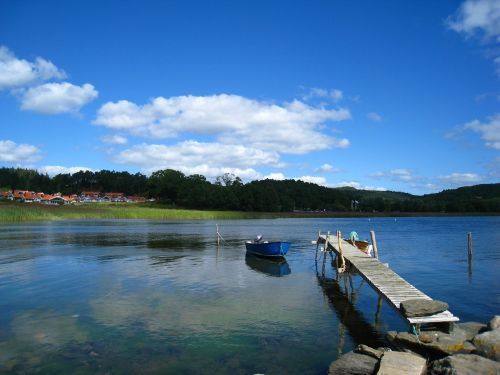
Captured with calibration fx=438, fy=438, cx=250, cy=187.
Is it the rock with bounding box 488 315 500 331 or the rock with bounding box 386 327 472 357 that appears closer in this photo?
the rock with bounding box 386 327 472 357

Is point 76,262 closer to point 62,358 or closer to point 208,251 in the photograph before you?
point 208,251

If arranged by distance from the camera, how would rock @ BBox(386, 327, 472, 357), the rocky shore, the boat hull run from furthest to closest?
1. the boat hull
2. rock @ BBox(386, 327, 472, 357)
3. the rocky shore

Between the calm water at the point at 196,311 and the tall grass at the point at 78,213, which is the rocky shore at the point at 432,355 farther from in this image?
the tall grass at the point at 78,213

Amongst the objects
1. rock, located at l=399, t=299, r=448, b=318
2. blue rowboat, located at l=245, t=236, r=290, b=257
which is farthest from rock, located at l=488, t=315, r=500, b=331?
blue rowboat, located at l=245, t=236, r=290, b=257

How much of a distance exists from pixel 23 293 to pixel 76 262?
10.5 metres

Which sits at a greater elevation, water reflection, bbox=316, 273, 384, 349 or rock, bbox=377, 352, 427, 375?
rock, bbox=377, 352, 427, 375

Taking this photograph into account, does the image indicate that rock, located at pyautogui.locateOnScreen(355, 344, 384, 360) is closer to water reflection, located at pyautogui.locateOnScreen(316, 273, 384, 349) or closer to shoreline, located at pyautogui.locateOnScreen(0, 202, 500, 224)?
water reflection, located at pyautogui.locateOnScreen(316, 273, 384, 349)

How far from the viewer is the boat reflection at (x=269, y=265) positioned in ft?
89.2

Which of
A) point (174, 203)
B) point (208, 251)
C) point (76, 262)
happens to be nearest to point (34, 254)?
point (76, 262)

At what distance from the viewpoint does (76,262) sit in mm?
30328

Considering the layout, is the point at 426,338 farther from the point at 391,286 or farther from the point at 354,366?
the point at 391,286

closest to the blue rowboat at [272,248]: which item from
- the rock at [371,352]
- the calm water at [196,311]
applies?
the calm water at [196,311]

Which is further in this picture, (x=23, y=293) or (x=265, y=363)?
(x=23, y=293)

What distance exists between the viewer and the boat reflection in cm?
2718
